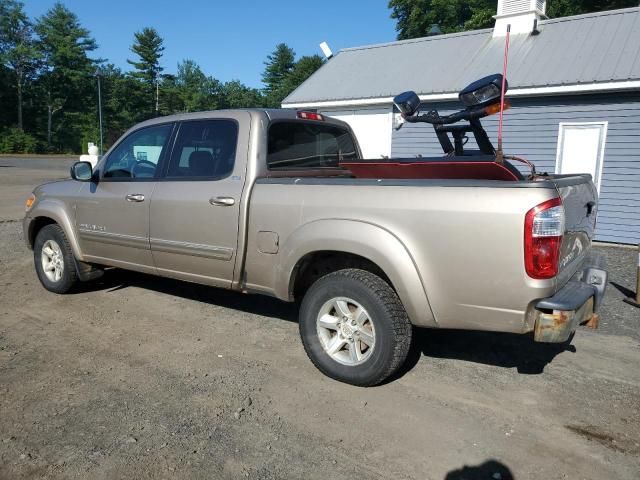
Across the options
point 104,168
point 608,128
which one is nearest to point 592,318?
point 104,168

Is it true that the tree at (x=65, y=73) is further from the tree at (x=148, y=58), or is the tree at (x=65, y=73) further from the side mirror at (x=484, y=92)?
the side mirror at (x=484, y=92)

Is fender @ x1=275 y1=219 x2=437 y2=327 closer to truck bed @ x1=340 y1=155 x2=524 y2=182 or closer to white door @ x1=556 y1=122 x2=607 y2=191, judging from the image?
truck bed @ x1=340 y1=155 x2=524 y2=182

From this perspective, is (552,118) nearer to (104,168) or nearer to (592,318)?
(592,318)

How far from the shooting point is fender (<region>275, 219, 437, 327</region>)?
310 cm

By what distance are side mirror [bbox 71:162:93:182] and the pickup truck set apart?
13mm

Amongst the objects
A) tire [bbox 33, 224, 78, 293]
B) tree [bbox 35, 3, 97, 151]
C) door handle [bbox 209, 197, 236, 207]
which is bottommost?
tire [bbox 33, 224, 78, 293]

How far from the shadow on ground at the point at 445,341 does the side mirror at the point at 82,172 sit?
4.38 feet

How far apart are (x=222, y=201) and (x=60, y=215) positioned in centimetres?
231

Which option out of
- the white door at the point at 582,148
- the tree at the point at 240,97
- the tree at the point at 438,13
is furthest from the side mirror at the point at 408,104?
the tree at the point at 240,97

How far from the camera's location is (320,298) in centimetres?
354

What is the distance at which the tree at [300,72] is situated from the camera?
65.5m

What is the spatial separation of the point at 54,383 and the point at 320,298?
186 centimetres

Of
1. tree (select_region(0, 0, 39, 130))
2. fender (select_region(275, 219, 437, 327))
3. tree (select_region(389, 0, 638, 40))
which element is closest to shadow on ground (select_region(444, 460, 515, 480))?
fender (select_region(275, 219, 437, 327))

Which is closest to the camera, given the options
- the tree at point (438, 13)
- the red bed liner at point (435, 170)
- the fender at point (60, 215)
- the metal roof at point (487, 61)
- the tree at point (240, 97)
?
the red bed liner at point (435, 170)
